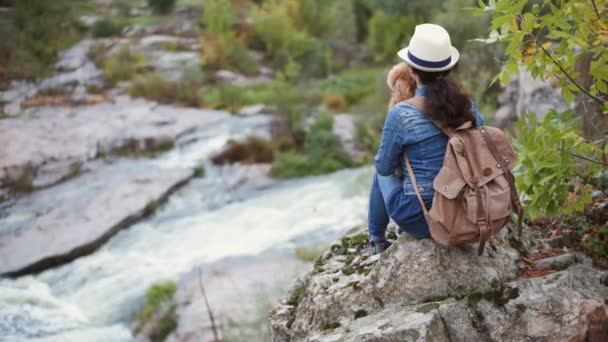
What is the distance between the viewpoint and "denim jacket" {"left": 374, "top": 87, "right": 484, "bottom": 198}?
3.30m

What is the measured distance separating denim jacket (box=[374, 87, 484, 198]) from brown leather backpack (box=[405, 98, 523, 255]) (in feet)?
0.35

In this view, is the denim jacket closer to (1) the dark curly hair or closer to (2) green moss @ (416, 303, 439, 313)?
(1) the dark curly hair

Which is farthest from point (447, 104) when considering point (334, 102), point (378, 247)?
point (334, 102)

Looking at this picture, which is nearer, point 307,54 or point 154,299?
point 154,299

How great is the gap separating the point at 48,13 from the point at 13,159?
8.29 metres

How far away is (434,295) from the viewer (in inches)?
136

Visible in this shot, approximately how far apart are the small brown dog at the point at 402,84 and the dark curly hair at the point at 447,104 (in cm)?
42

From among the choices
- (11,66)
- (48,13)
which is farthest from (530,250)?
(48,13)

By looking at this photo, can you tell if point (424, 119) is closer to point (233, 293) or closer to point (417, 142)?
point (417, 142)

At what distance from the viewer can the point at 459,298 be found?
11.0ft

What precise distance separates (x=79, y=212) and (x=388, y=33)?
48.2ft

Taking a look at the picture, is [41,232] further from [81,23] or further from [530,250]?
[81,23]

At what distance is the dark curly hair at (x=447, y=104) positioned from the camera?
3238mm

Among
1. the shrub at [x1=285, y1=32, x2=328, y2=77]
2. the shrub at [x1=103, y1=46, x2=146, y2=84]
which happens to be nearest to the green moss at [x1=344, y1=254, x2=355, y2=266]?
the shrub at [x1=103, y1=46, x2=146, y2=84]
